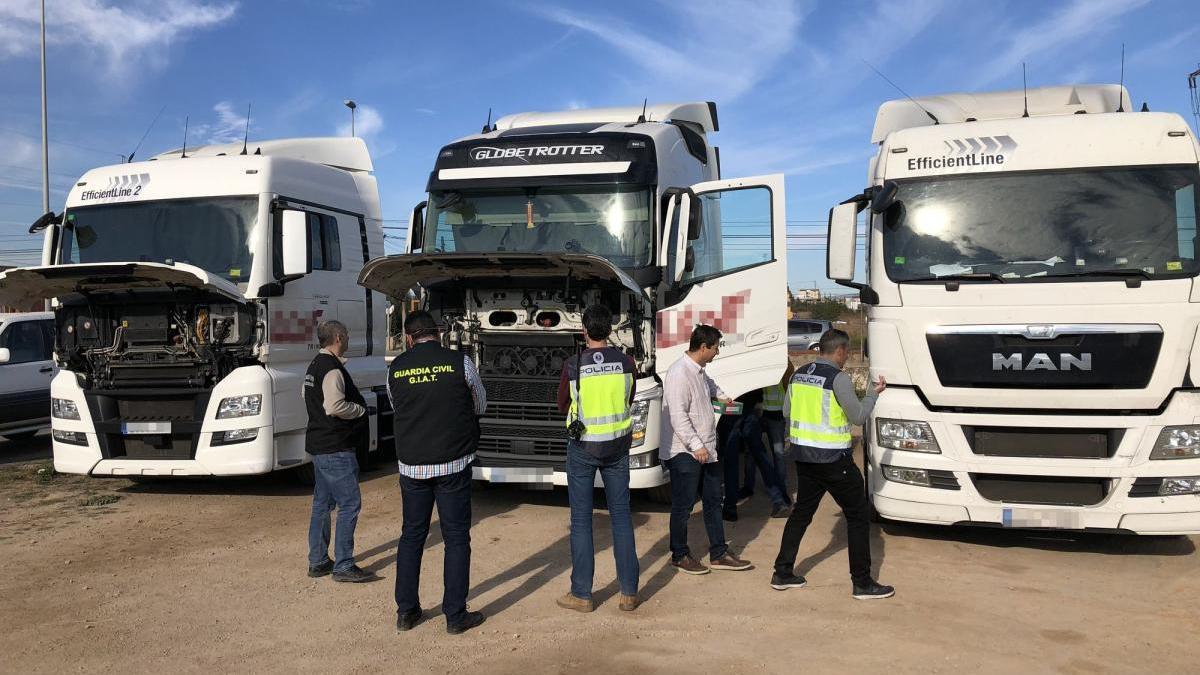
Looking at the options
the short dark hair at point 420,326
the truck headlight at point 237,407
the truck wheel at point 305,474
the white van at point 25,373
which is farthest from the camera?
the white van at point 25,373

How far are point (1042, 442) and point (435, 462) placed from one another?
396 centimetres

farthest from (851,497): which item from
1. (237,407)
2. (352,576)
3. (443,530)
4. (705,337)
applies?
(237,407)

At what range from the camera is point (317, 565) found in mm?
5812

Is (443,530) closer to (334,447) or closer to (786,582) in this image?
(334,447)

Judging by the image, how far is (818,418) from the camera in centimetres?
530

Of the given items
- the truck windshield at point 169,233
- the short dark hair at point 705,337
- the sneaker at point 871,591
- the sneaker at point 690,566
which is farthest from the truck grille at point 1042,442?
the truck windshield at point 169,233

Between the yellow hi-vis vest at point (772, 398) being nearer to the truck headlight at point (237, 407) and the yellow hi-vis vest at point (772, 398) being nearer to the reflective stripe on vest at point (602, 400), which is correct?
the reflective stripe on vest at point (602, 400)

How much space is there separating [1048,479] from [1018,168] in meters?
2.14

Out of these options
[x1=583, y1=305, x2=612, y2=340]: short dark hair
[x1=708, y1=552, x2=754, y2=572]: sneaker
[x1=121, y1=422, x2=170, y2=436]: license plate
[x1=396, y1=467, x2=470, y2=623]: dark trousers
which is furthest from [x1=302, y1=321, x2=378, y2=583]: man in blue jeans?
[x1=121, y1=422, x2=170, y2=436]: license plate

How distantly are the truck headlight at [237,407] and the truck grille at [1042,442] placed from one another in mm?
5782

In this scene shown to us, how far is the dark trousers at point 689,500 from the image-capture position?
5.70 m

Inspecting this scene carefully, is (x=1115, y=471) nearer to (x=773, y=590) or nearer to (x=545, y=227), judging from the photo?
(x=773, y=590)

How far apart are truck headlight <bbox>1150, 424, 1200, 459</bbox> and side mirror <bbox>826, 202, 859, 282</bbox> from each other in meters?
2.22

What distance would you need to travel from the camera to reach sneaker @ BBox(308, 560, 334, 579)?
5812mm
